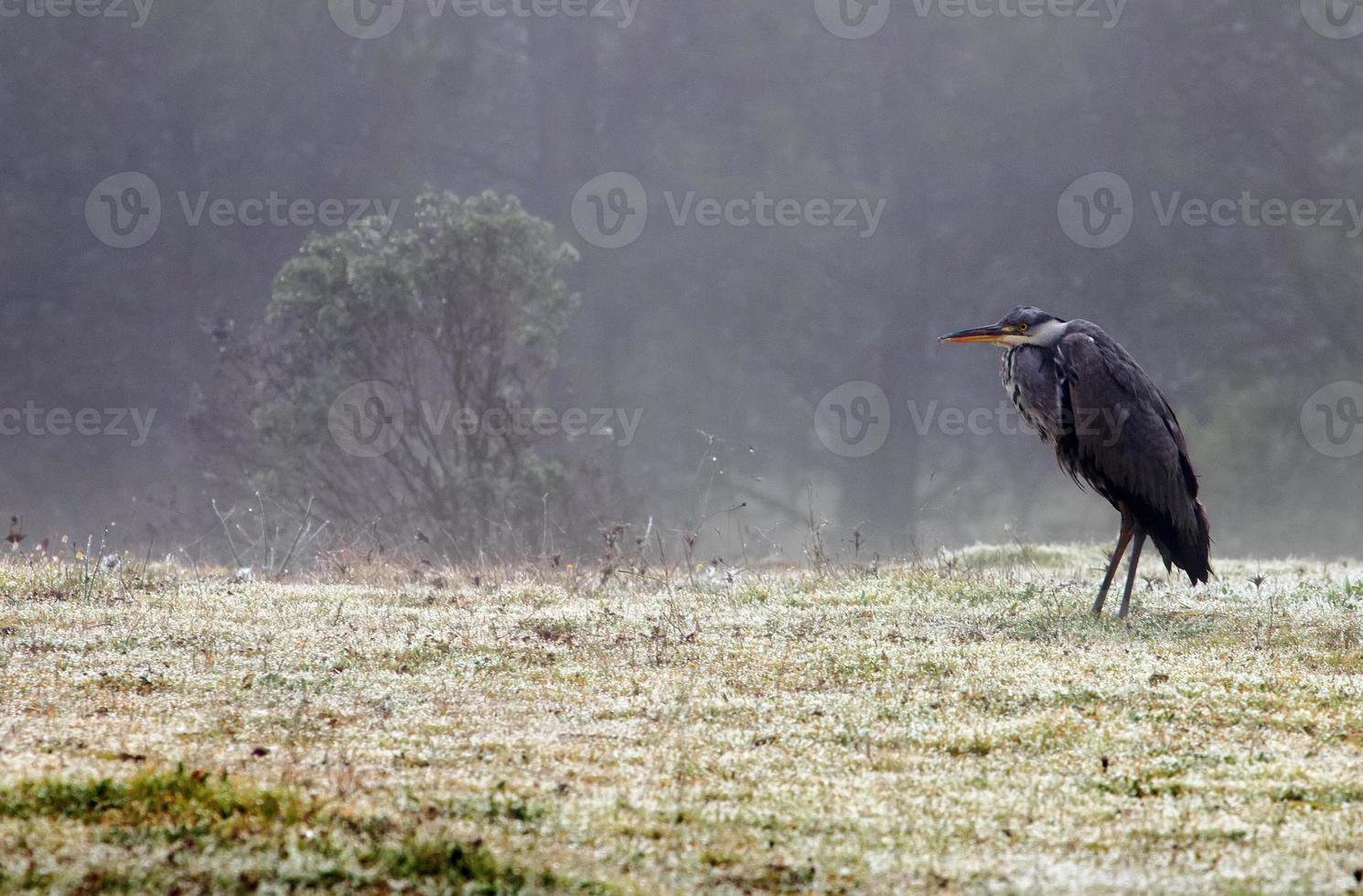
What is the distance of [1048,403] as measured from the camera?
31.6 feet

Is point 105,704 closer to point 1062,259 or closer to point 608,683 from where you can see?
point 608,683

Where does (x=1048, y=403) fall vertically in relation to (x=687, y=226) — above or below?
below

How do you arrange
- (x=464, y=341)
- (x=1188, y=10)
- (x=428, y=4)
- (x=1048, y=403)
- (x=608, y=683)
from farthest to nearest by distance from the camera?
(x=428, y=4) < (x=1188, y=10) < (x=464, y=341) < (x=1048, y=403) < (x=608, y=683)

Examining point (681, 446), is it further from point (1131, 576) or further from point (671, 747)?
point (671, 747)

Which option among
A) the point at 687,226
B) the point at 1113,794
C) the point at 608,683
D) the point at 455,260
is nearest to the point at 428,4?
the point at 687,226

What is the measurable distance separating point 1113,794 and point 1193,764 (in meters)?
0.57
